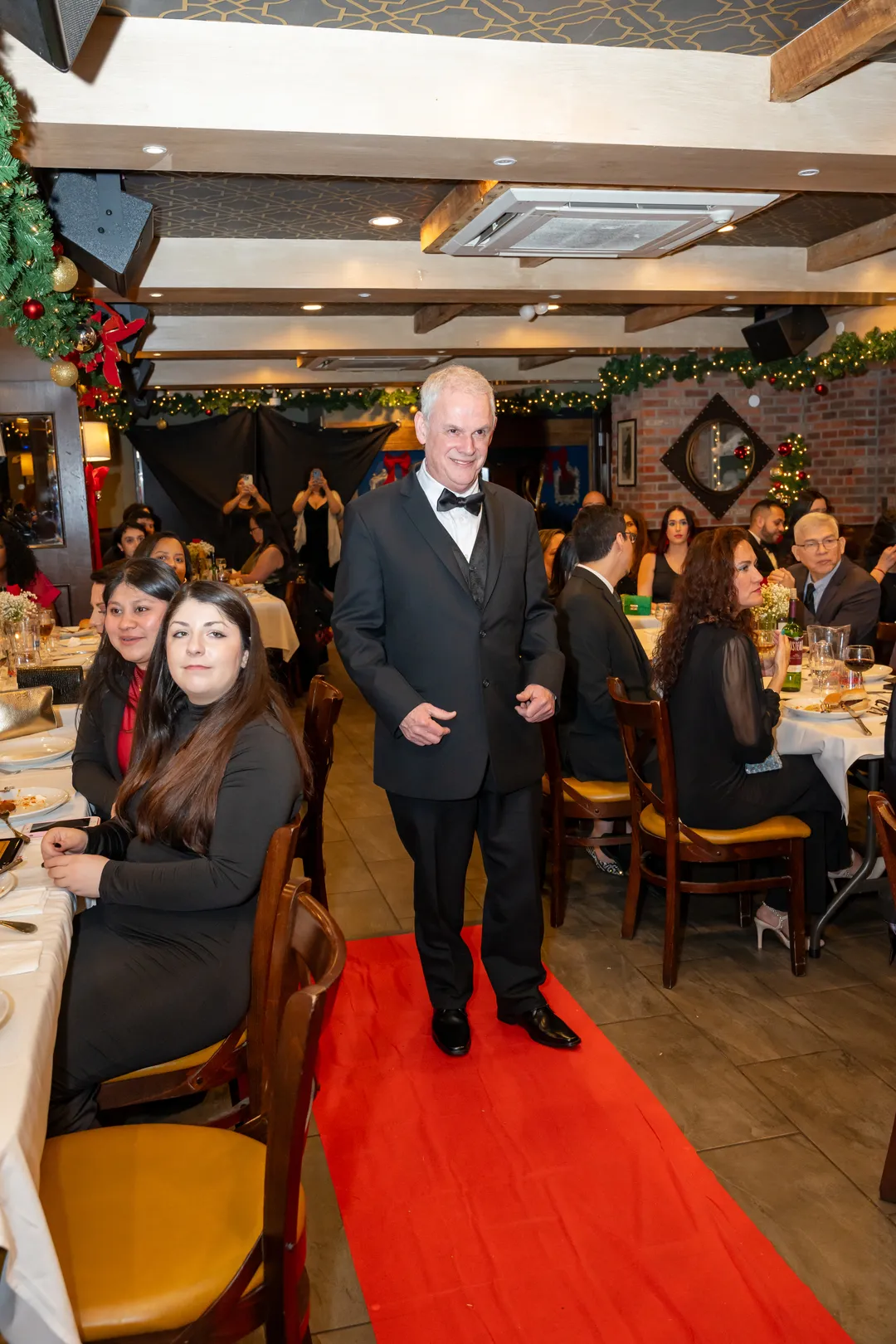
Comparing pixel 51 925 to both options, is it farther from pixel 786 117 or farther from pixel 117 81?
pixel 786 117

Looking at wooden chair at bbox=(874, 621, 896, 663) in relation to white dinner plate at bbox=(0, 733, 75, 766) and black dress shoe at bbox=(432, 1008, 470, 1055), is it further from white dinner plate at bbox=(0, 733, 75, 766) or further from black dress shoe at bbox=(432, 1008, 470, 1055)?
white dinner plate at bbox=(0, 733, 75, 766)

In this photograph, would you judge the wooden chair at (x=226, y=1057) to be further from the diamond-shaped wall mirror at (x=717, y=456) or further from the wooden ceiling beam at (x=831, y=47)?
the diamond-shaped wall mirror at (x=717, y=456)

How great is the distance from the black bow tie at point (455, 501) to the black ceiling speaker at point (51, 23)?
1361 millimetres

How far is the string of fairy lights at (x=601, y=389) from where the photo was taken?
330 inches

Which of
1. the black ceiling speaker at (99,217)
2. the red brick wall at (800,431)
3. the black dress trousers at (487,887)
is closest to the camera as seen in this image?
the black dress trousers at (487,887)

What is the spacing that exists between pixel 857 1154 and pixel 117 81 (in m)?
3.66

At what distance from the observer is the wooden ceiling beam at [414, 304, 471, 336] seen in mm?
8156

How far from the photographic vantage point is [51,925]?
1.83m

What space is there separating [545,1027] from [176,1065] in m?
1.25

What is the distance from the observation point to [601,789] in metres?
3.87

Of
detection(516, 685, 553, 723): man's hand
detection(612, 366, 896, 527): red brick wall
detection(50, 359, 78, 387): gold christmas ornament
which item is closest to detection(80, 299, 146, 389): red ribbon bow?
detection(50, 359, 78, 387): gold christmas ornament

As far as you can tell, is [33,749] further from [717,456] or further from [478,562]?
[717,456]

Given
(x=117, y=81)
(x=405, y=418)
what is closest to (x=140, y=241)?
(x=117, y=81)

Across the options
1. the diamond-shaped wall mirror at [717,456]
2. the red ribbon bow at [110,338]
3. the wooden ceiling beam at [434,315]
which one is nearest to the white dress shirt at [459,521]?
the red ribbon bow at [110,338]
